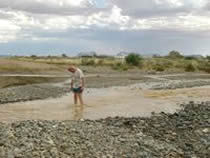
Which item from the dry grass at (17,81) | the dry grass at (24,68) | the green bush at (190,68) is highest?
the dry grass at (24,68)

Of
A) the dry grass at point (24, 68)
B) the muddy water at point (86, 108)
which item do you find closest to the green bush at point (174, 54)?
the dry grass at point (24, 68)

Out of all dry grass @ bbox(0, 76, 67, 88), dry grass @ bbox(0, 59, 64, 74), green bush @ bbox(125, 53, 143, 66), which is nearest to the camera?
dry grass @ bbox(0, 76, 67, 88)

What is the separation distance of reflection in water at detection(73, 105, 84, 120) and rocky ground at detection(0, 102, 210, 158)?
367cm

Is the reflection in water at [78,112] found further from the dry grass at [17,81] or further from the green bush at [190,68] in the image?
the green bush at [190,68]

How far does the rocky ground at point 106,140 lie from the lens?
1389cm

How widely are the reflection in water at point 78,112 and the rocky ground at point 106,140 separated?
367 cm

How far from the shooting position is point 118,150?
1470 cm

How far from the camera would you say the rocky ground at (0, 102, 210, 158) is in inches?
547

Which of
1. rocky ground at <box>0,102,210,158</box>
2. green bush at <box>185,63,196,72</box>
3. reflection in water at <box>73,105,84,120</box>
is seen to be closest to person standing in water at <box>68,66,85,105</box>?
reflection in water at <box>73,105,84,120</box>

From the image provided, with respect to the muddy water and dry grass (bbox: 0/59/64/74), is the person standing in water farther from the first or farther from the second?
dry grass (bbox: 0/59/64/74)

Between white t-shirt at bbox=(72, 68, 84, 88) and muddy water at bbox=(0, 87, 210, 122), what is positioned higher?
white t-shirt at bbox=(72, 68, 84, 88)

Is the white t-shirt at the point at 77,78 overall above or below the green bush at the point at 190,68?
above

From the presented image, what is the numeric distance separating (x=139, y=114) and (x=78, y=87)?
433cm

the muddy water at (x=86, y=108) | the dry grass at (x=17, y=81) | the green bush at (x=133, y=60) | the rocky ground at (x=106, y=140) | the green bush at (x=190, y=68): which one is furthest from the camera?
the green bush at (x=133, y=60)
